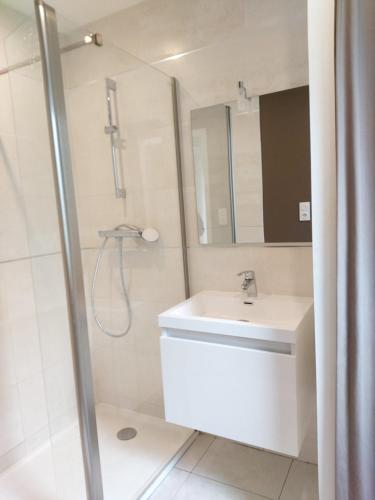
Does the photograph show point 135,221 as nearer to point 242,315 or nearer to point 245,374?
point 242,315

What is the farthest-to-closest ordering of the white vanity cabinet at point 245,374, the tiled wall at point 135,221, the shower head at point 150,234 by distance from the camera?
the shower head at point 150,234, the tiled wall at point 135,221, the white vanity cabinet at point 245,374

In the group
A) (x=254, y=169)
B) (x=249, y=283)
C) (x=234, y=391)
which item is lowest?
(x=234, y=391)

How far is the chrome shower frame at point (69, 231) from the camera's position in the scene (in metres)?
1.16

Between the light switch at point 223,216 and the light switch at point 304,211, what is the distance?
0.40 m

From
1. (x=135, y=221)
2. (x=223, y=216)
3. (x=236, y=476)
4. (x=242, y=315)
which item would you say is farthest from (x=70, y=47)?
(x=236, y=476)

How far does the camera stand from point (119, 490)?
1.71 m

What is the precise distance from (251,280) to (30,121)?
1.22 meters

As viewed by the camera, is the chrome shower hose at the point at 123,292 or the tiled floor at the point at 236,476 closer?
the tiled floor at the point at 236,476

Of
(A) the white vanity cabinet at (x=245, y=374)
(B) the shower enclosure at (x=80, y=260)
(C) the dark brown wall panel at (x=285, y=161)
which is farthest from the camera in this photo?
(C) the dark brown wall panel at (x=285, y=161)

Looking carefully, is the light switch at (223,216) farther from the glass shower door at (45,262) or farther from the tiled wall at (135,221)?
the glass shower door at (45,262)

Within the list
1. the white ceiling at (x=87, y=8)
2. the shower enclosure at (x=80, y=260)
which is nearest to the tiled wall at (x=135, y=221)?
the shower enclosure at (x=80, y=260)

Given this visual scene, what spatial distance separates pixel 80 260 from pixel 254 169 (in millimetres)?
1008

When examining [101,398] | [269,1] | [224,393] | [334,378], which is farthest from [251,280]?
[269,1]

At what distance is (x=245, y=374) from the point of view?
1.44 metres
